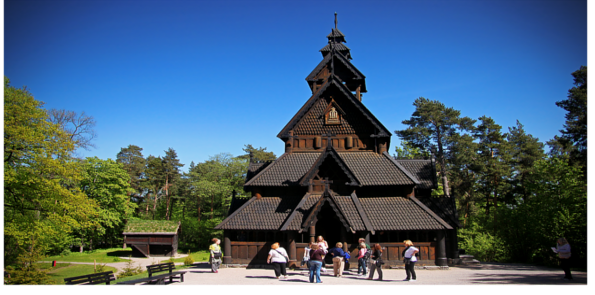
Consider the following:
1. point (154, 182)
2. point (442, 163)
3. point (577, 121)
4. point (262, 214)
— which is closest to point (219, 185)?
point (154, 182)

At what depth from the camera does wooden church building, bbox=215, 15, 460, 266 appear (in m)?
16.7

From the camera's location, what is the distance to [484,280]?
1250 cm

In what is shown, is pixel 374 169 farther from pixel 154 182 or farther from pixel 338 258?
pixel 154 182

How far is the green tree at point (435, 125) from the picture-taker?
41.4m

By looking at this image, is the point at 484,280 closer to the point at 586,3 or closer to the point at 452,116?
the point at 586,3

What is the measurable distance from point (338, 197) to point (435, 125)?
94.9ft

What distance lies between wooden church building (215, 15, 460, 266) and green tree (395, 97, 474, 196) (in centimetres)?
2179

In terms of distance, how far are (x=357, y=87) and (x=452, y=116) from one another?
23099 millimetres

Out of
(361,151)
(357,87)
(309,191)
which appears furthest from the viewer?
(357,87)

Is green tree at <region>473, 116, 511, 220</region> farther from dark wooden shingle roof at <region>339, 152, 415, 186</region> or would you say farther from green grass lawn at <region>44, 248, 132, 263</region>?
green grass lawn at <region>44, 248, 132, 263</region>

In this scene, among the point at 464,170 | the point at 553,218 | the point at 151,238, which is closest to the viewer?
the point at 553,218

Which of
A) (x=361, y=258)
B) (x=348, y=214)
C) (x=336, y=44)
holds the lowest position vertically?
(x=361, y=258)

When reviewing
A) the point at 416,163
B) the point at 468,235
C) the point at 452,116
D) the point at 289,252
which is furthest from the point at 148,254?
the point at 452,116

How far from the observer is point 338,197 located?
1781 cm
